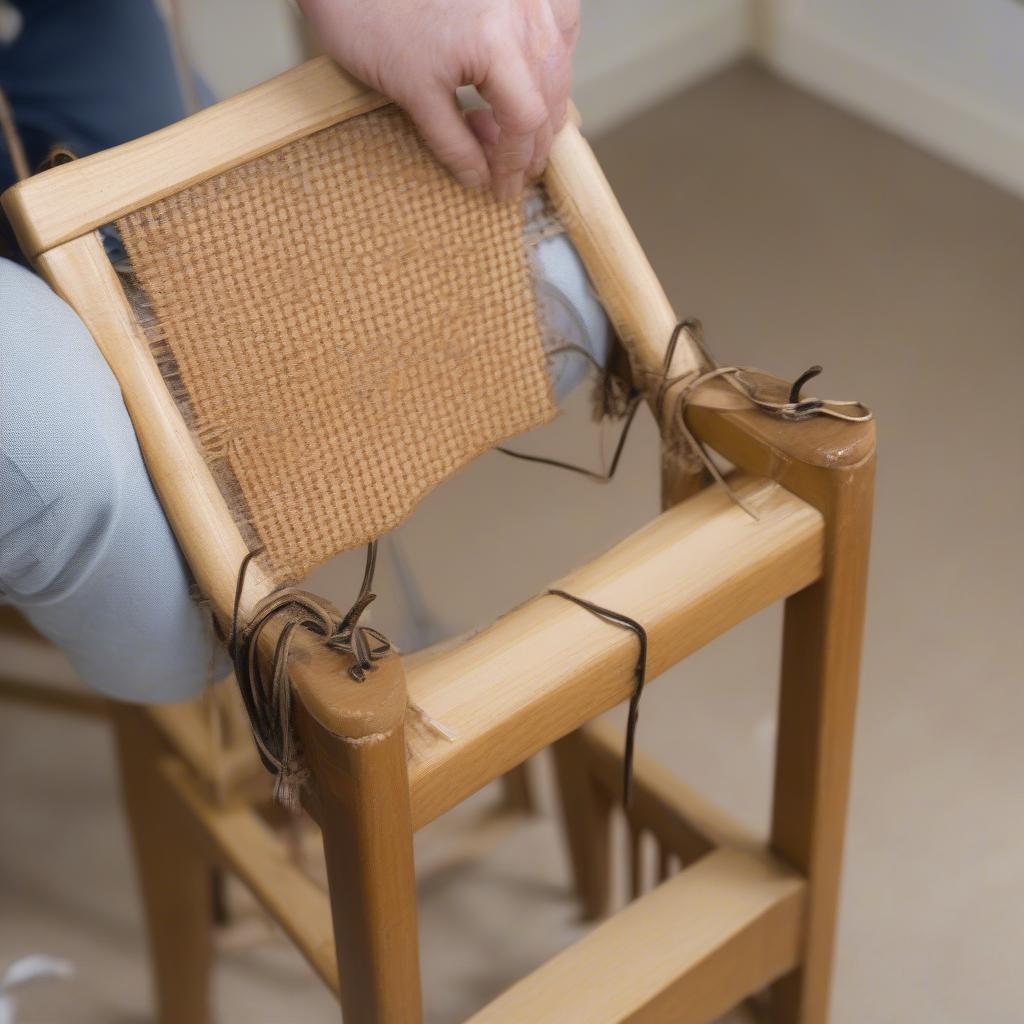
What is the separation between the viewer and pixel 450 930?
129 centimetres

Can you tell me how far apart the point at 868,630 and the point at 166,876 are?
712 mm

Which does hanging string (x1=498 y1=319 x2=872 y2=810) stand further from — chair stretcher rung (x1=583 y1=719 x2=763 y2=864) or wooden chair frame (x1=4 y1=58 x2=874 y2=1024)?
chair stretcher rung (x1=583 y1=719 x2=763 y2=864)

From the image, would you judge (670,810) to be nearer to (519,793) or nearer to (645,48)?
(519,793)

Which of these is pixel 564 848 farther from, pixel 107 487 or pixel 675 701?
pixel 107 487

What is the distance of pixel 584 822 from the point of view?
1207 mm

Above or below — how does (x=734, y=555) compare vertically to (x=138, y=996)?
above

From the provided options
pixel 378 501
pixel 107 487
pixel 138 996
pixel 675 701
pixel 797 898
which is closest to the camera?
pixel 107 487

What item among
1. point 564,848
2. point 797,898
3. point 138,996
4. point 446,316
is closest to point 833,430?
point 446,316

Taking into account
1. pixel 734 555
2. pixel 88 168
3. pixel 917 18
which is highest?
pixel 88 168

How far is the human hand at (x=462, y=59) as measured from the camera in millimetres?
698

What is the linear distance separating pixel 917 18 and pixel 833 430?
146 centimetres

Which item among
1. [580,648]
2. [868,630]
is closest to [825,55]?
[868,630]

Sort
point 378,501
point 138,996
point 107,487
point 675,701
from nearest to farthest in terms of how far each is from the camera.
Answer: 1. point 107,487
2. point 378,501
3. point 138,996
4. point 675,701

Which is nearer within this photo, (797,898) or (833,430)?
(833,430)
